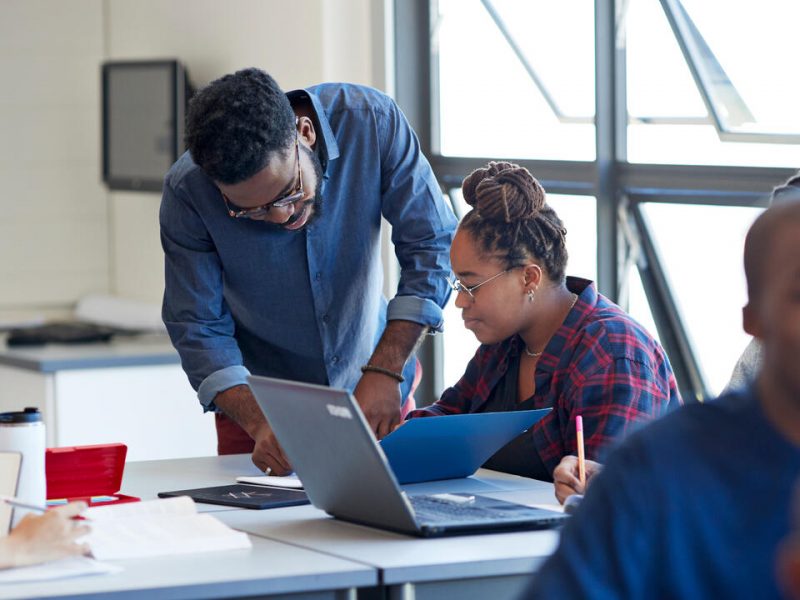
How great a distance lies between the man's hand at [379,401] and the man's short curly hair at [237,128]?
469mm

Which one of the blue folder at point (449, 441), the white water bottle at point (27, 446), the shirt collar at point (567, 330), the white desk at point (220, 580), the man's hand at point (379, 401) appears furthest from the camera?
the man's hand at point (379, 401)

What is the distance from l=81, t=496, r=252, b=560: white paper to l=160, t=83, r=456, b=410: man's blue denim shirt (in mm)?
553

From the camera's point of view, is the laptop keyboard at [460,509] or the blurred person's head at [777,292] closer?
the blurred person's head at [777,292]

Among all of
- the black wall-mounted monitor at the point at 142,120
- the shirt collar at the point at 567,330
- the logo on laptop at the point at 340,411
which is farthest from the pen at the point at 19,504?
the black wall-mounted monitor at the point at 142,120

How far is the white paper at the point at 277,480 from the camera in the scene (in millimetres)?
2361

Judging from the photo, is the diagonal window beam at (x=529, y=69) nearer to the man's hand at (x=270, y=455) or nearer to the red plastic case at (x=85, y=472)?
the man's hand at (x=270, y=455)

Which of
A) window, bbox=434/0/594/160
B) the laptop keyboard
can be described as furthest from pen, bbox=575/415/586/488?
window, bbox=434/0/594/160

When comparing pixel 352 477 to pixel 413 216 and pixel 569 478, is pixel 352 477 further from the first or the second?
pixel 413 216

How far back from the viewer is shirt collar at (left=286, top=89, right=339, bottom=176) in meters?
2.65

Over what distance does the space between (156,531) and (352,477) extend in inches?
11.6

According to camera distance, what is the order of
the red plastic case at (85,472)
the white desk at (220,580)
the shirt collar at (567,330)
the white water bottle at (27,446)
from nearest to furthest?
the white desk at (220,580)
the white water bottle at (27,446)
the red plastic case at (85,472)
the shirt collar at (567,330)

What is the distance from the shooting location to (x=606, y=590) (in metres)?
1.12

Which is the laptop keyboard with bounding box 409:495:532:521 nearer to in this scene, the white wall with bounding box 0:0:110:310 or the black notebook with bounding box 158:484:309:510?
the black notebook with bounding box 158:484:309:510

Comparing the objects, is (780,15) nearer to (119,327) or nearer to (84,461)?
(84,461)
